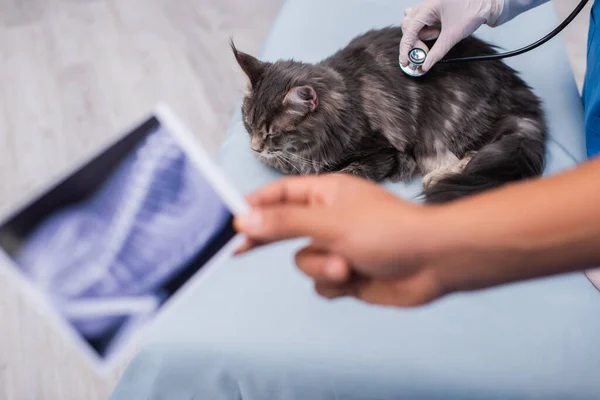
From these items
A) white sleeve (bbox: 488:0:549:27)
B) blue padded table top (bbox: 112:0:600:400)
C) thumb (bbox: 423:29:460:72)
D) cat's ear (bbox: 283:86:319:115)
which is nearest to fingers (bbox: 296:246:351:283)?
blue padded table top (bbox: 112:0:600:400)

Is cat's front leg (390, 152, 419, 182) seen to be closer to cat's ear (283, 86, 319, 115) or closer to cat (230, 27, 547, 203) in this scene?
cat (230, 27, 547, 203)

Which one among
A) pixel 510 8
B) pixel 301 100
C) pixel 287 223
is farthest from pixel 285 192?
pixel 510 8

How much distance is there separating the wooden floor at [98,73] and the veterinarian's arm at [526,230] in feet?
3.88

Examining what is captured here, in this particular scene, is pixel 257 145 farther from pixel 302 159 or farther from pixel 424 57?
pixel 424 57

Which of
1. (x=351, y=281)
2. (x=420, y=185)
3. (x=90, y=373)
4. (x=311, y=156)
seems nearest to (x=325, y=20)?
(x=311, y=156)

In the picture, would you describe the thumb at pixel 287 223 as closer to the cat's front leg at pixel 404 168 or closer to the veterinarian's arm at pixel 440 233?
the veterinarian's arm at pixel 440 233

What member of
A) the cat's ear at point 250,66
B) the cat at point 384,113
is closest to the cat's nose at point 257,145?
the cat at point 384,113

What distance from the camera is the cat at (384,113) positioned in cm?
93

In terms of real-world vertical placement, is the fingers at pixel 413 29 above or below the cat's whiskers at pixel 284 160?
above

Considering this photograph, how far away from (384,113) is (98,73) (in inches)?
52.9

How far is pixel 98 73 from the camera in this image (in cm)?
181

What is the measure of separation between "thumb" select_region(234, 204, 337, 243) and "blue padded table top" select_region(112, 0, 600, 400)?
324 millimetres

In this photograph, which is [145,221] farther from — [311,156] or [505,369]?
[505,369]

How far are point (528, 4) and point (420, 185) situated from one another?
484 mm
